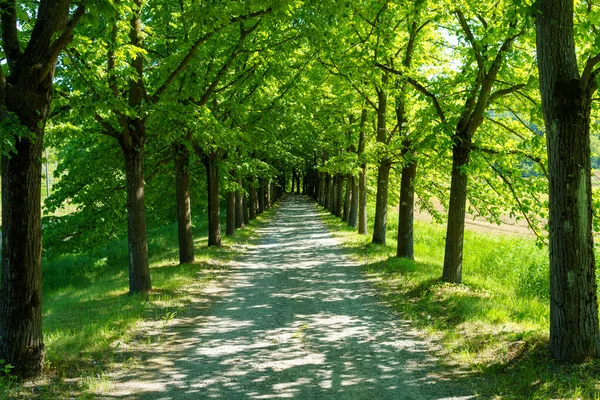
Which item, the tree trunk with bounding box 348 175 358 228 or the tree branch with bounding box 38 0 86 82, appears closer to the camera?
Answer: the tree branch with bounding box 38 0 86 82

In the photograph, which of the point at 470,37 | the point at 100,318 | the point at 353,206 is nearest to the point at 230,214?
the point at 353,206

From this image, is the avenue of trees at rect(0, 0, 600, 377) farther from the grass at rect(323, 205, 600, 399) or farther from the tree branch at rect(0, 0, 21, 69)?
the grass at rect(323, 205, 600, 399)

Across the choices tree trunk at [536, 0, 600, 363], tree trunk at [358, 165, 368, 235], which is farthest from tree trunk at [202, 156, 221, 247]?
tree trunk at [536, 0, 600, 363]

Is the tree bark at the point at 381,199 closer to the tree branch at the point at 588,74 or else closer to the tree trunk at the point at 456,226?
the tree trunk at the point at 456,226

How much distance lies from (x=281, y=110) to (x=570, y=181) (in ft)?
38.9

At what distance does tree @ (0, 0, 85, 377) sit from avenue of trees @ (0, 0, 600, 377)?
22mm

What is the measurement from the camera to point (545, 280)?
44.0 feet

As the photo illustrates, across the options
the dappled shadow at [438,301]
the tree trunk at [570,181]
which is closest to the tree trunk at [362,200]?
the dappled shadow at [438,301]

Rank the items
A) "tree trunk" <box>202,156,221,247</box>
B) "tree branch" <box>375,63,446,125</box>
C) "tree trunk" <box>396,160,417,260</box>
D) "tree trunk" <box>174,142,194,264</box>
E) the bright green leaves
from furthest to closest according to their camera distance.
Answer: "tree trunk" <box>202,156,221,247</box> → "tree trunk" <box>174,142,194,264</box> → "tree trunk" <box>396,160,417,260</box> → "tree branch" <box>375,63,446,125</box> → the bright green leaves

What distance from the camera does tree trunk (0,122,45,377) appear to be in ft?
19.5

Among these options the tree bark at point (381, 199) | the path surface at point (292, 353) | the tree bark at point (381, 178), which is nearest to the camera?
the path surface at point (292, 353)

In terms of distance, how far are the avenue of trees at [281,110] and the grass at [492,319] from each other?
490 mm

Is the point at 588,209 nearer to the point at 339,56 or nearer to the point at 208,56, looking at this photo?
the point at 339,56

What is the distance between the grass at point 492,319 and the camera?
17.9 ft
